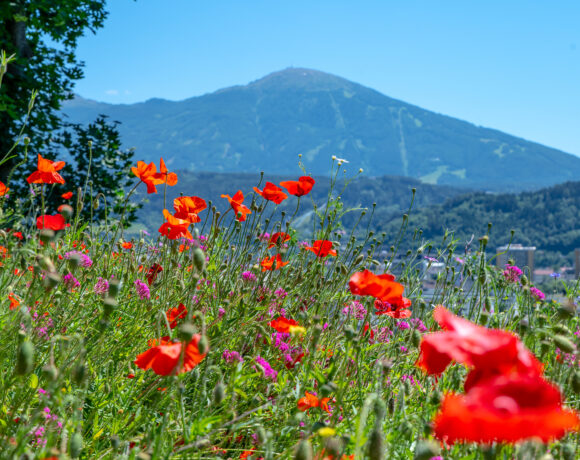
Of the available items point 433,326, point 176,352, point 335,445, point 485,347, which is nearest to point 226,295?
point 433,326

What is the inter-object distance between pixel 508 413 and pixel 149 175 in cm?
234

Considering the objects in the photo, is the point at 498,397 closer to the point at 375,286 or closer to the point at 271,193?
the point at 375,286

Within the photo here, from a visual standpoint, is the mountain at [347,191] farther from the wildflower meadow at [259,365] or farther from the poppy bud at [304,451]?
the poppy bud at [304,451]

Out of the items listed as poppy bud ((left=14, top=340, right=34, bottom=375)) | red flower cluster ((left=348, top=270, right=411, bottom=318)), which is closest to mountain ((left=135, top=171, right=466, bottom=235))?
red flower cluster ((left=348, top=270, right=411, bottom=318))

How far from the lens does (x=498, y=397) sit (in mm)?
661

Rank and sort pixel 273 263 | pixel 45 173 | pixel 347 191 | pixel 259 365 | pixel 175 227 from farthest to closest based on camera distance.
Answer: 1. pixel 347 191
2. pixel 45 173
3. pixel 273 263
4. pixel 175 227
5. pixel 259 365

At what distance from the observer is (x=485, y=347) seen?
0.74m

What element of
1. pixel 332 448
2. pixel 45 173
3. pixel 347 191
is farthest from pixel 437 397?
pixel 347 191

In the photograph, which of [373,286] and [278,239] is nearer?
[373,286]

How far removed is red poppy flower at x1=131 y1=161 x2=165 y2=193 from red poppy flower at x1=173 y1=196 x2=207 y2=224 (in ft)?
0.94

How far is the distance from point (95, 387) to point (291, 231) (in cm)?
188

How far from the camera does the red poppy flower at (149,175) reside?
265 cm

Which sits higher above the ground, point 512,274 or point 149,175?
point 149,175

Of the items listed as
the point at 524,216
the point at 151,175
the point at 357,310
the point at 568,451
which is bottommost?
the point at 524,216
